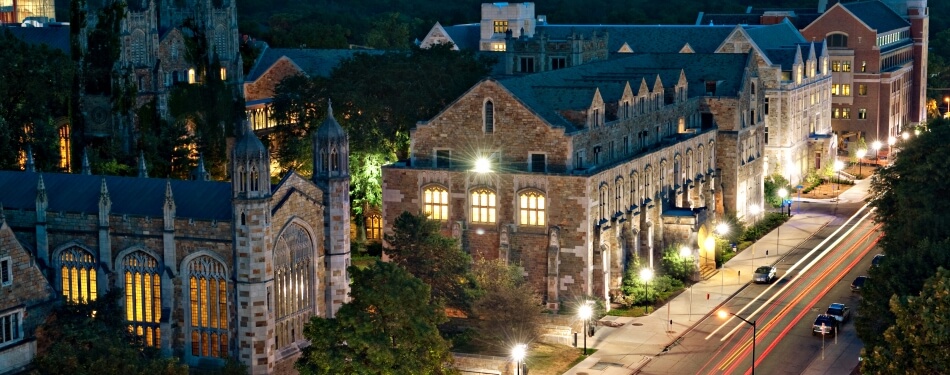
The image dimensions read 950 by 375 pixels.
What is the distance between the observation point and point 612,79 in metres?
109

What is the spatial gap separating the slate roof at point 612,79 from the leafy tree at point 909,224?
1778cm

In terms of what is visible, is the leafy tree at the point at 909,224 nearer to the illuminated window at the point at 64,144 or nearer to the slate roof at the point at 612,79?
the slate roof at the point at 612,79

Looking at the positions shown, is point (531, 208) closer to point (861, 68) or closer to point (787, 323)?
point (787, 323)

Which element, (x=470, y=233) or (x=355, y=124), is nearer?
(x=470, y=233)

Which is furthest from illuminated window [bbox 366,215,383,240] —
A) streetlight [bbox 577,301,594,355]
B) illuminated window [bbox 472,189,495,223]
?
streetlight [bbox 577,301,594,355]

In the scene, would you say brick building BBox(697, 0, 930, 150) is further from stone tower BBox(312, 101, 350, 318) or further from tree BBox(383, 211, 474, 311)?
stone tower BBox(312, 101, 350, 318)

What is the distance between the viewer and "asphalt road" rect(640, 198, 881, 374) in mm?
84125

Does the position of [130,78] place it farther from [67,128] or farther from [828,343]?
[828,343]

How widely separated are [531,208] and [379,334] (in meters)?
28.2

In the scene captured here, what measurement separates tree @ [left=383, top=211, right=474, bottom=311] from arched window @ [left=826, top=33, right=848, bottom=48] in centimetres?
10097

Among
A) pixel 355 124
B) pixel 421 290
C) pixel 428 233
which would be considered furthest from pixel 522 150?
pixel 421 290

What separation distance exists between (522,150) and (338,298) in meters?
20.7

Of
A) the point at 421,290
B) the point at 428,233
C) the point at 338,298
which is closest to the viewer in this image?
the point at 421,290

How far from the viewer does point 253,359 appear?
74938mm
